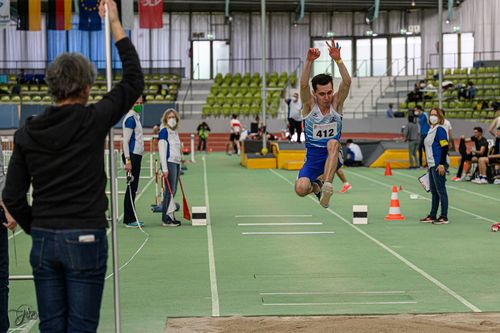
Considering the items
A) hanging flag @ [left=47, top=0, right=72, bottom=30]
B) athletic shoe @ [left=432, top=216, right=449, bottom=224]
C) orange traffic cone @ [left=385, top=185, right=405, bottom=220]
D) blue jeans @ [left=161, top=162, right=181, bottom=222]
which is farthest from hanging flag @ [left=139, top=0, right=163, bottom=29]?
athletic shoe @ [left=432, top=216, right=449, bottom=224]

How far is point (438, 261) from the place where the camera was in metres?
12.1

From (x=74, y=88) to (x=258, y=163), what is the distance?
29.0 meters

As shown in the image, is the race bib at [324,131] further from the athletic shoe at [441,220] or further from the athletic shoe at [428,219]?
the athletic shoe at [428,219]

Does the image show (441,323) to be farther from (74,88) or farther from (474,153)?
(474,153)

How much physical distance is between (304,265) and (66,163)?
7.37 metres

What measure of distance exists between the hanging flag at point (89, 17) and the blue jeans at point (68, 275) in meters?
31.5

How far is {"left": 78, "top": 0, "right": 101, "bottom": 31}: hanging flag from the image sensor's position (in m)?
35.6

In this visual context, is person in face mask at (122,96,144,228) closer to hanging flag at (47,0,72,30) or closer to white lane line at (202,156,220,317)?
white lane line at (202,156,220,317)

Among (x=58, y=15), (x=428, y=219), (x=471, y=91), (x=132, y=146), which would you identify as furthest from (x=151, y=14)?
(x=428, y=219)

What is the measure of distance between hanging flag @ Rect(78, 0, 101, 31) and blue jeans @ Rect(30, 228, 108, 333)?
31.5m

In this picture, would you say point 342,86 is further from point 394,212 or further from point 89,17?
point 89,17

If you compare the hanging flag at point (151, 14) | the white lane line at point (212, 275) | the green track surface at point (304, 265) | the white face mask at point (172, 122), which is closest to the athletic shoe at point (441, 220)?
the green track surface at point (304, 265)

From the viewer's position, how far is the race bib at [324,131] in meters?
10.4

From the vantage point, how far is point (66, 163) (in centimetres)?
473
